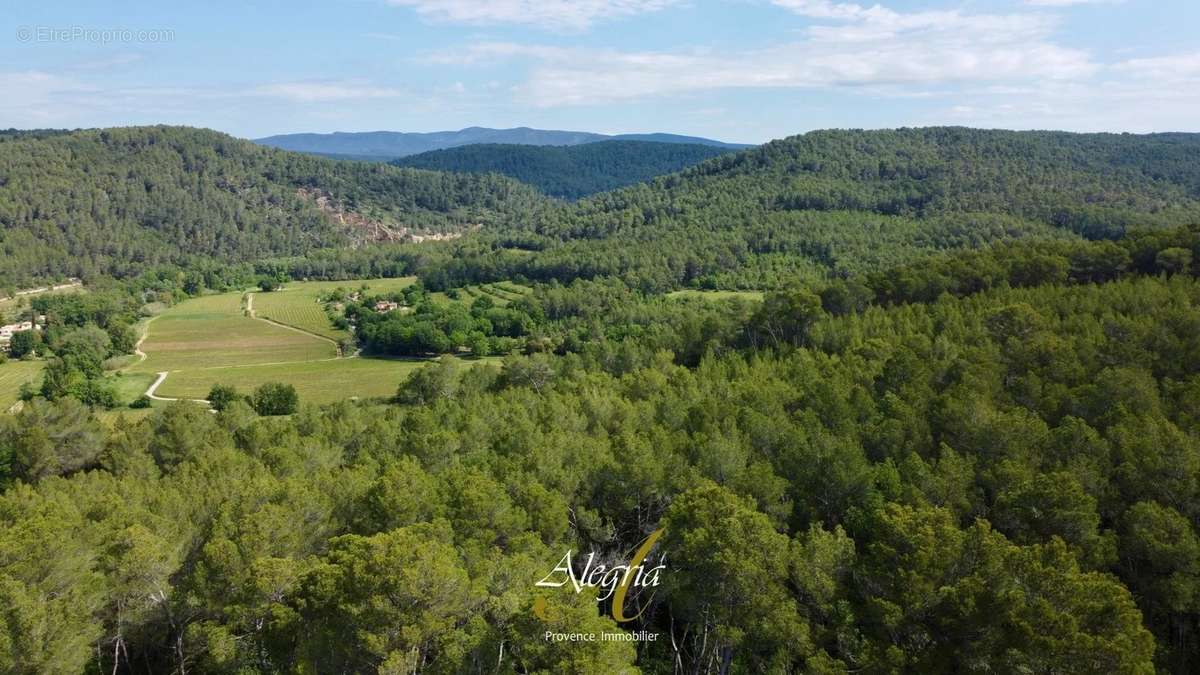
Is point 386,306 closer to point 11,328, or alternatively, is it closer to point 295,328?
point 295,328

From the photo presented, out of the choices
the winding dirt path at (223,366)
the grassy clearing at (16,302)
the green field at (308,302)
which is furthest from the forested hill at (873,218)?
the grassy clearing at (16,302)

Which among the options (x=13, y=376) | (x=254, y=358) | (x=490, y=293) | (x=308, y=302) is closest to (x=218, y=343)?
(x=254, y=358)

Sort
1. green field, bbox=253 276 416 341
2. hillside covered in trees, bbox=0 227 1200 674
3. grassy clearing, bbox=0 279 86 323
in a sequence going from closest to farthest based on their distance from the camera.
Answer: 1. hillside covered in trees, bbox=0 227 1200 674
2. green field, bbox=253 276 416 341
3. grassy clearing, bbox=0 279 86 323

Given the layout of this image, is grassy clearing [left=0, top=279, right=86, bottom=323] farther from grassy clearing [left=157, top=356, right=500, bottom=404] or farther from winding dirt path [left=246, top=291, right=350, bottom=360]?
grassy clearing [left=157, top=356, right=500, bottom=404]

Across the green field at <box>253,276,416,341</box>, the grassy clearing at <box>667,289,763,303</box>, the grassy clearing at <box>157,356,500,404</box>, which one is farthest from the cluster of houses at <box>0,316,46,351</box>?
the grassy clearing at <box>667,289,763,303</box>

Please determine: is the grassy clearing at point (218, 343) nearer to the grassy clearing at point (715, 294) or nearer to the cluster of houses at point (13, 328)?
the cluster of houses at point (13, 328)

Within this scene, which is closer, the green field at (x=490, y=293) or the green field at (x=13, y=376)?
the green field at (x=13, y=376)

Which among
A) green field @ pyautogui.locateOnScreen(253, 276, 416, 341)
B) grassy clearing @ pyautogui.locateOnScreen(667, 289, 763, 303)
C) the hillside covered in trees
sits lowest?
green field @ pyautogui.locateOnScreen(253, 276, 416, 341)
